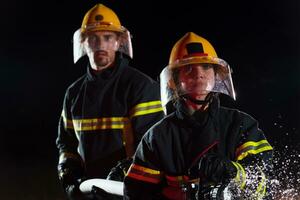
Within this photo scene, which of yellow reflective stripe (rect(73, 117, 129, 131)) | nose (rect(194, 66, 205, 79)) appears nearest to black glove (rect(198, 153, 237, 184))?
nose (rect(194, 66, 205, 79))

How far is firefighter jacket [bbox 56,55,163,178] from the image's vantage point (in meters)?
5.18

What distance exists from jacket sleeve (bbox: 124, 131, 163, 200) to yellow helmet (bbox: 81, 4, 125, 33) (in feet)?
5.63

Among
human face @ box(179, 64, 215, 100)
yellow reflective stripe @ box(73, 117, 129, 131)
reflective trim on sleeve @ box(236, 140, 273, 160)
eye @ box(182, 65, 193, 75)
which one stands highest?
eye @ box(182, 65, 193, 75)

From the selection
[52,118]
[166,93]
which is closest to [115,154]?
[166,93]

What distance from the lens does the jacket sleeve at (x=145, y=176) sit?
412 cm

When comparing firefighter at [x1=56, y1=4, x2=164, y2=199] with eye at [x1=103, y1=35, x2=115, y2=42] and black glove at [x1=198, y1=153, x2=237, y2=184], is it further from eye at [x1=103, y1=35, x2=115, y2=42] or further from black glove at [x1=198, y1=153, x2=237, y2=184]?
black glove at [x1=198, y1=153, x2=237, y2=184]

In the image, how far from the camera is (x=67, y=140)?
5.68 meters

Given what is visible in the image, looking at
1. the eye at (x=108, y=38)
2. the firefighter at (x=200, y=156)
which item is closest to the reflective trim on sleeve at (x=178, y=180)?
the firefighter at (x=200, y=156)

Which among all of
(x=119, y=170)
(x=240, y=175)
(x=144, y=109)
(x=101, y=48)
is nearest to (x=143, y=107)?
(x=144, y=109)

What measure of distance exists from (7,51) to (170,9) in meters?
2.84

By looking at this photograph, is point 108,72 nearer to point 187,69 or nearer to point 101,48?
point 101,48

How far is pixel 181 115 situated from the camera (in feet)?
13.8

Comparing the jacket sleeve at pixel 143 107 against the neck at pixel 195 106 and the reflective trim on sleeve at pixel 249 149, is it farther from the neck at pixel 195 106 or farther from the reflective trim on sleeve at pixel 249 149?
the reflective trim on sleeve at pixel 249 149

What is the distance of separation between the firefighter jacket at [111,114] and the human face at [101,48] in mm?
61
